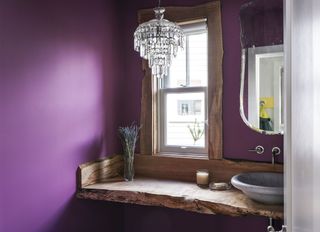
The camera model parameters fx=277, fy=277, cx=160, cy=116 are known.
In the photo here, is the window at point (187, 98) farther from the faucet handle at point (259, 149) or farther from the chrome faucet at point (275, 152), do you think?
the chrome faucet at point (275, 152)

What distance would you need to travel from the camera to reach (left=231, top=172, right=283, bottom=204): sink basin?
4.91 ft

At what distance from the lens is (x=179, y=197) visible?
1.75 meters

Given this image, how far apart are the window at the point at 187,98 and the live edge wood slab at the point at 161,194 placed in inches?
13.8

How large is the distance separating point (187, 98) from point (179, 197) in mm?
884

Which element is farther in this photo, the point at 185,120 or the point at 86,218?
the point at 185,120

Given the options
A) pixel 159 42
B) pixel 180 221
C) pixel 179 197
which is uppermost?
pixel 159 42

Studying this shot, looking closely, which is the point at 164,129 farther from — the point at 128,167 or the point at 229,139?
the point at 229,139

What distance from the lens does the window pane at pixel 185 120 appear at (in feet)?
7.46

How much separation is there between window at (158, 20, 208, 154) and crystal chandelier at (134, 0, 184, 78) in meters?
0.53

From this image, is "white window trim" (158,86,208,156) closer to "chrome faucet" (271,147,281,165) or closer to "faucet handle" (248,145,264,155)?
"faucet handle" (248,145,264,155)

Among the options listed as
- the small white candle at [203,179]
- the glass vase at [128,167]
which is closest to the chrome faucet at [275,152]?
the small white candle at [203,179]

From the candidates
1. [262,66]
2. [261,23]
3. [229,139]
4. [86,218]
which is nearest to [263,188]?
[229,139]

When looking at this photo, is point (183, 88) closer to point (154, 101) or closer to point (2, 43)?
point (154, 101)

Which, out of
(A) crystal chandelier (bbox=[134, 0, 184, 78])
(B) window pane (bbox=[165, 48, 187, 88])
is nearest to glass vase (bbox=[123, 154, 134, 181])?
(B) window pane (bbox=[165, 48, 187, 88])
